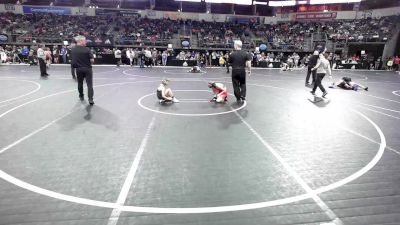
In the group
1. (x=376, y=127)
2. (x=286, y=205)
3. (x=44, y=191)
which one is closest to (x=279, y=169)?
(x=286, y=205)

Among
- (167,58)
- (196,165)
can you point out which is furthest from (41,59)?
(196,165)

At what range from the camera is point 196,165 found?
4.73 meters

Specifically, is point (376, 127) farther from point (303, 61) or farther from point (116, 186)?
point (303, 61)

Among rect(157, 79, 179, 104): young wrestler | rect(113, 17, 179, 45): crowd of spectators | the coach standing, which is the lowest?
rect(157, 79, 179, 104): young wrestler

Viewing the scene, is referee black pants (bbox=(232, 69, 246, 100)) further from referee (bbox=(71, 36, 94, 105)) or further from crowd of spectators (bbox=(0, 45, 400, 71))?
crowd of spectators (bbox=(0, 45, 400, 71))

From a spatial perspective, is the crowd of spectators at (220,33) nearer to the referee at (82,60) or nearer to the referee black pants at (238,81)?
the referee black pants at (238,81)

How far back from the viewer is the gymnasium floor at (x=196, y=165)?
348cm

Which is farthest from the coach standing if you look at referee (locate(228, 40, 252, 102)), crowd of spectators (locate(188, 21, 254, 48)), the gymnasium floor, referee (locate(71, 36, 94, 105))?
crowd of spectators (locate(188, 21, 254, 48))

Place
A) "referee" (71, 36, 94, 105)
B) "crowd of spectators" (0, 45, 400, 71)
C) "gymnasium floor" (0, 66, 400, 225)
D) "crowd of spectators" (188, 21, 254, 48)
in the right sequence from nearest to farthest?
"gymnasium floor" (0, 66, 400, 225), "referee" (71, 36, 94, 105), "crowd of spectators" (0, 45, 400, 71), "crowd of spectators" (188, 21, 254, 48)

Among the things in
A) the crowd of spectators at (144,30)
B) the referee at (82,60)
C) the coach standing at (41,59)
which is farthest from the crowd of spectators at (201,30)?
the referee at (82,60)

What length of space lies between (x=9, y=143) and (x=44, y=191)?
93.7 inches

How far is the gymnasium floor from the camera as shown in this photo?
3.48 metres

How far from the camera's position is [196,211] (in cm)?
349

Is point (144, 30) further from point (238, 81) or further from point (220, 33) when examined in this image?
point (238, 81)
